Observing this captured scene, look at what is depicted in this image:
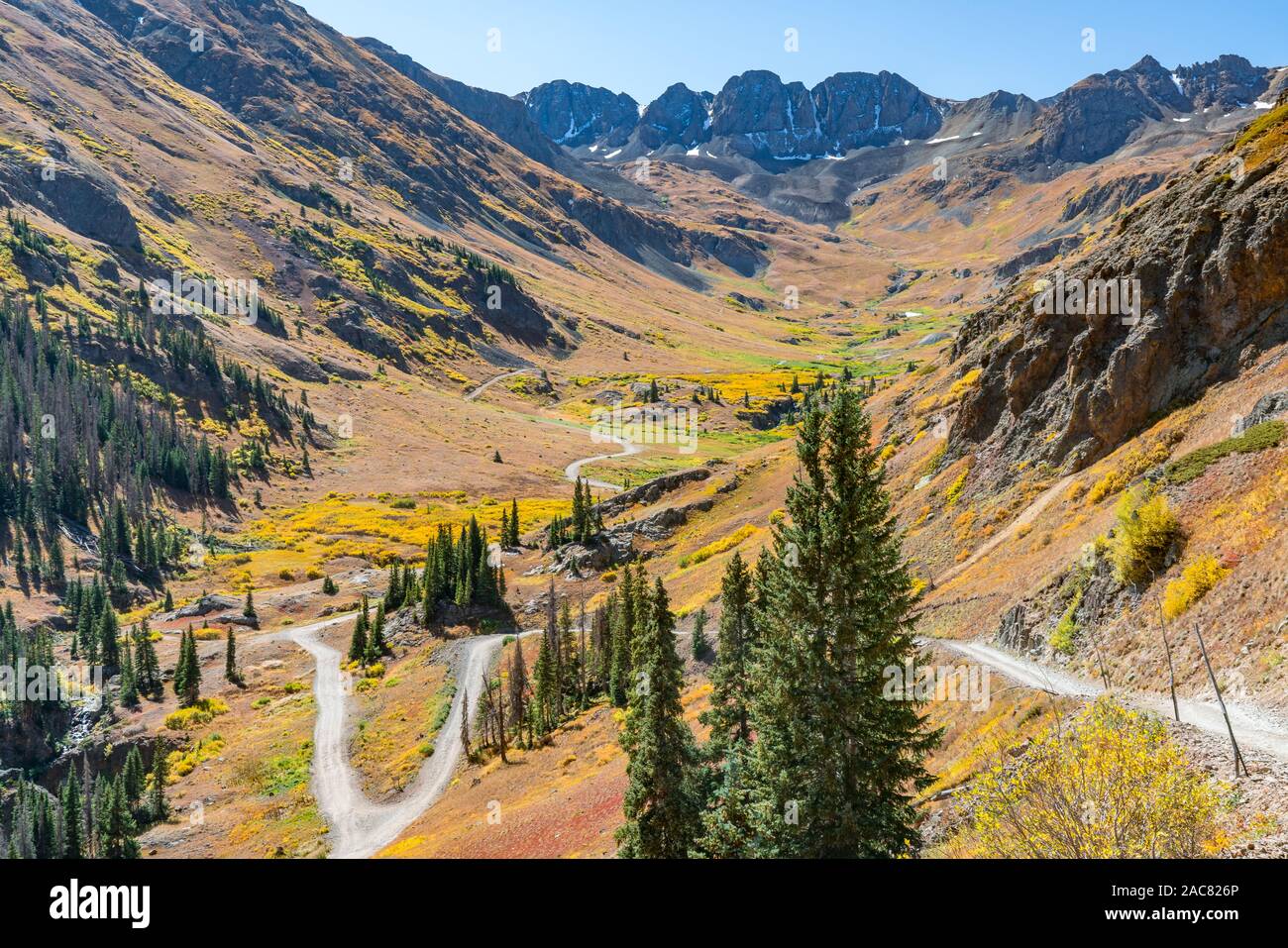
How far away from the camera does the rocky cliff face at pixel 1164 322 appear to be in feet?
108

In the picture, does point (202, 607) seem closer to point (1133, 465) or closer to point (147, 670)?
point (147, 670)

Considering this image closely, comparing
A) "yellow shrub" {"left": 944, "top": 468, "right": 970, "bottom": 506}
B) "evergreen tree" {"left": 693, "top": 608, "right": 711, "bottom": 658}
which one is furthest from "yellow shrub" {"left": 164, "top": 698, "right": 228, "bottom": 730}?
"yellow shrub" {"left": 944, "top": 468, "right": 970, "bottom": 506}

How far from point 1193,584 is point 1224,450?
8.48 metres

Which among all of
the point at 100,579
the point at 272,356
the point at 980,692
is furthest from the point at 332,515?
the point at 980,692

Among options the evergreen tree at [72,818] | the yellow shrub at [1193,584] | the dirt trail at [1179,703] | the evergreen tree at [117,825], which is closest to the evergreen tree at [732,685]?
the dirt trail at [1179,703]

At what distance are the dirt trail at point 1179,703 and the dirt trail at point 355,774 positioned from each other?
4024 cm

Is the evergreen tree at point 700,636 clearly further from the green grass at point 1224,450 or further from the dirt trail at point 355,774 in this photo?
the green grass at point 1224,450

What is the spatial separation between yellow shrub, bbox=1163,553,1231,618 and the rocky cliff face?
16.0 meters

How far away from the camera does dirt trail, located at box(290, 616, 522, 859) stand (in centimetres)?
5175

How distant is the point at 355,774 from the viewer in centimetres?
6134

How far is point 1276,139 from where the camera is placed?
37.0 m
